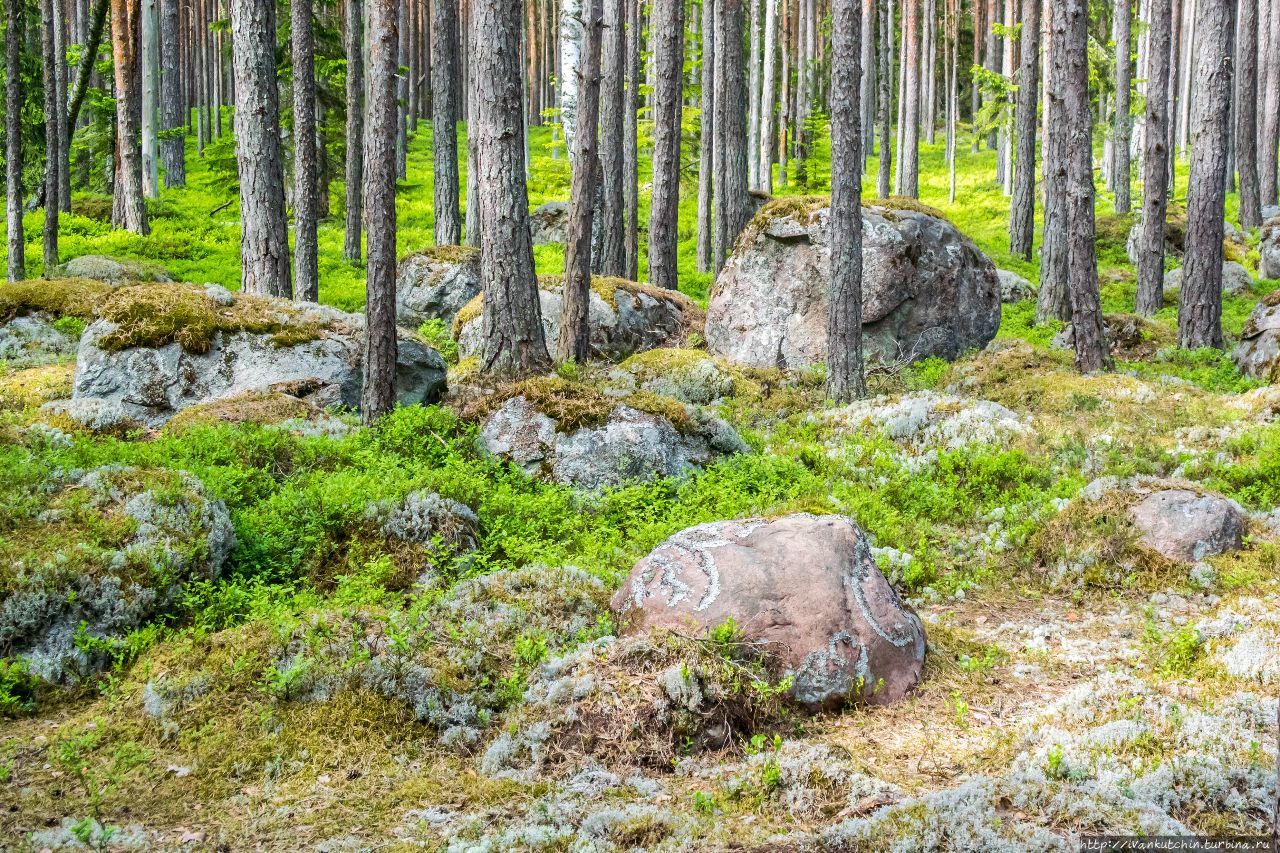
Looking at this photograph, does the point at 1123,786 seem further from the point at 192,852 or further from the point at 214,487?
the point at 214,487

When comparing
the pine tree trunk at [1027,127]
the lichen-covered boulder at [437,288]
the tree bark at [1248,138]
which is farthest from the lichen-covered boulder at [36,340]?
the tree bark at [1248,138]

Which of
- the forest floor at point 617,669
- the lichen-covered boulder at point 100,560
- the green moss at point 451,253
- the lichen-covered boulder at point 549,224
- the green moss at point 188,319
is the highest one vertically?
the lichen-covered boulder at point 549,224

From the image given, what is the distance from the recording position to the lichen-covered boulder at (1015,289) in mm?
20016

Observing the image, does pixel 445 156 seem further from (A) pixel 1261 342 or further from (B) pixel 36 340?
(A) pixel 1261 342

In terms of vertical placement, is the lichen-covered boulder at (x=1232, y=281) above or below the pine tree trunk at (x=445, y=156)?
below

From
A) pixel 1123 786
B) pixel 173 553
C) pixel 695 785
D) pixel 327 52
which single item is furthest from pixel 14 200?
pixel 1123 786

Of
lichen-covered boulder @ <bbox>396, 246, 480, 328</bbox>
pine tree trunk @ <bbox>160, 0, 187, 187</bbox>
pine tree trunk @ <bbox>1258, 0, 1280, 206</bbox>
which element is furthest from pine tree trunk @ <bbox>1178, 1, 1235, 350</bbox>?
pine tree trunk @ <bbox>160, 0, 187, 187</bbox>

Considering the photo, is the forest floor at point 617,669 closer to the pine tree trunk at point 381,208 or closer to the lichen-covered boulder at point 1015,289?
the pine tree trunk at point 381,208

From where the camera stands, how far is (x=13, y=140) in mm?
15922

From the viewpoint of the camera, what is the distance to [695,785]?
13.8ft

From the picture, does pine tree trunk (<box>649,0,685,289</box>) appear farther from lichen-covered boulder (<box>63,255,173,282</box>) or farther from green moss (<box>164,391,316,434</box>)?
green moss (<box>164,391,316,434</box>)

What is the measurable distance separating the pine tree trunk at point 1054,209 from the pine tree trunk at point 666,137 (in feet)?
22.0

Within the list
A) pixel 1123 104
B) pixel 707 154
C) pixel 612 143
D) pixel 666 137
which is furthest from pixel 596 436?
pixel 1123 104

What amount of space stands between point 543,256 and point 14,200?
422 inches
